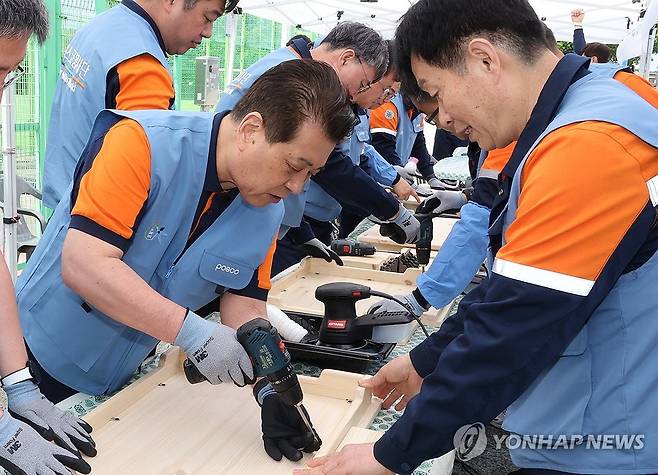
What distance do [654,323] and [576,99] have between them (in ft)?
1.31

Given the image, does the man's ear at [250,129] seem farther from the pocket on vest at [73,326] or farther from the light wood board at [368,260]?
the light wood board at [368,260]

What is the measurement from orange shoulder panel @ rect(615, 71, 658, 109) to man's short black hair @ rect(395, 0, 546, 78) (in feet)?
1.31

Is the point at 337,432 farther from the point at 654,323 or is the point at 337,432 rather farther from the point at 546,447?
the point at 654,323

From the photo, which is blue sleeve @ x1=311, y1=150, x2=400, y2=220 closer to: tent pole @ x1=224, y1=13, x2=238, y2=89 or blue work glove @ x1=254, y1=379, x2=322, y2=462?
blue work glove @ x1=254, y1=379, x2=322, y2=462

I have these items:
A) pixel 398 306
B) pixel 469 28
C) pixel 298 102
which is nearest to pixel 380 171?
pixel 398 306

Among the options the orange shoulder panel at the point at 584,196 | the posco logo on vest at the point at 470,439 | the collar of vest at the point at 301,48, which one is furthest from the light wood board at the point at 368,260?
the orange shoulder panel at the point at 584,196

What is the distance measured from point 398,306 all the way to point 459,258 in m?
0.29

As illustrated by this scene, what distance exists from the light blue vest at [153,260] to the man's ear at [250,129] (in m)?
0.09

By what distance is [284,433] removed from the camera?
1.60 metres

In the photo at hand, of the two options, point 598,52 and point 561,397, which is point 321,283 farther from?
point 598,52

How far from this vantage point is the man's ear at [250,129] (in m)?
1.67

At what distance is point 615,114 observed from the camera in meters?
1.04

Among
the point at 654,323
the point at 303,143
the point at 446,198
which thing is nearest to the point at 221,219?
the point at 303,143

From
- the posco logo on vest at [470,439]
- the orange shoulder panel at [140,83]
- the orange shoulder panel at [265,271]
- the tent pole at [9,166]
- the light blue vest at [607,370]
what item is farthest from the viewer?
the tent pole at [9,166]
